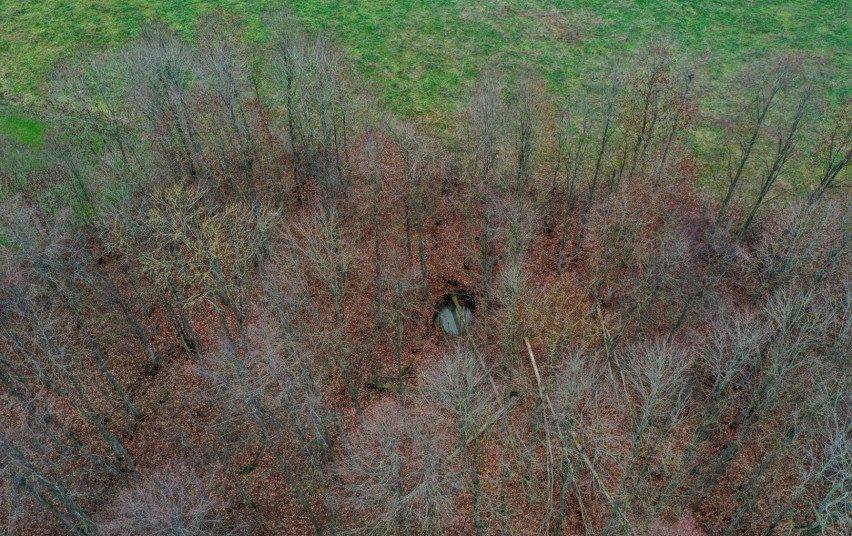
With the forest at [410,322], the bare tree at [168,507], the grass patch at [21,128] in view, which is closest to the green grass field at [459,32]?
the grass patch at [21,128]

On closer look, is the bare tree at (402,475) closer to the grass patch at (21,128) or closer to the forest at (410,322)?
the forest at (410,322)

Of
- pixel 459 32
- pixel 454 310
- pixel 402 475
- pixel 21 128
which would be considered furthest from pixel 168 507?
pixel 459 32

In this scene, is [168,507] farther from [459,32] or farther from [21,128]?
[459,32]

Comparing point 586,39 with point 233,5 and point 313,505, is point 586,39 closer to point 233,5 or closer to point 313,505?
point 233,5

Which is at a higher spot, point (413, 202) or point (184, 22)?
point (184, 22)

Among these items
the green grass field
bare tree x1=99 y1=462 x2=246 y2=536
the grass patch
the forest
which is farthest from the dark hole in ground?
the grass patch

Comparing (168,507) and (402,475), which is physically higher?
(168,507)

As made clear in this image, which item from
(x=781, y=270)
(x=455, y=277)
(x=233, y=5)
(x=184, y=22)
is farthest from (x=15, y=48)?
(x=781, y=270)
